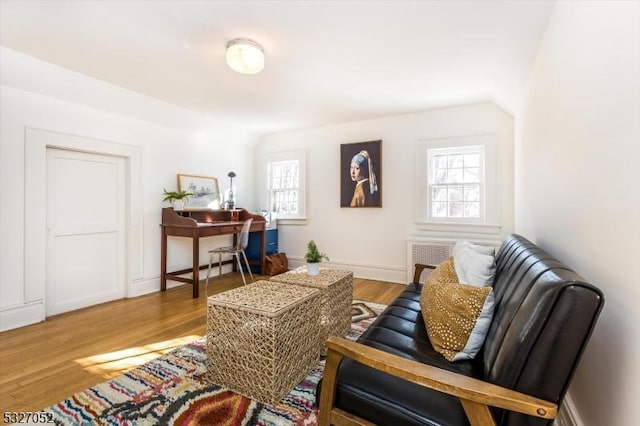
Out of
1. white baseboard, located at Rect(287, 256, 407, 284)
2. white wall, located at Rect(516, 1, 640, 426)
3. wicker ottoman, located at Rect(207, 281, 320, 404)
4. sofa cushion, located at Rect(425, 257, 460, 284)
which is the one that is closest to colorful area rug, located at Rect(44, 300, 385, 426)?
wicker ottoman, located at Rect(207, 281, 320, 404)

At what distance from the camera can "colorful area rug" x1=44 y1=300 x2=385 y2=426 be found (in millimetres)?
1568

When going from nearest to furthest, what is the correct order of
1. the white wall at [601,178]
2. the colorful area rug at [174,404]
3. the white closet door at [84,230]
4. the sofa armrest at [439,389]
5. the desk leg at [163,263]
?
the sofa armrest at [439,389]
the white wall at [601,178]
the colorful area rug at [174,404]
the white closet door at [84,230]
the desk leg at [163,263]

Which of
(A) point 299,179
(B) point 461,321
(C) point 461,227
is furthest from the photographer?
(A) point 299,179

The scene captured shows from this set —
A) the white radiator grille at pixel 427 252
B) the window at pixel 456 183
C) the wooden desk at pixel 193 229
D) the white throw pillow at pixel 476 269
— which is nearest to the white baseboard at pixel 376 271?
the white radiator grille at pixel 427 252

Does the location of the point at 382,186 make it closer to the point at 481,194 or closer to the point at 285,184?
the point at 481,194

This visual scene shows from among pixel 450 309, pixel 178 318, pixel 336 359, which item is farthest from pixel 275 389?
pixel 178 318

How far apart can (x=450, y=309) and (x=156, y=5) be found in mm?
2347

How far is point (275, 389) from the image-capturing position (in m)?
1.68

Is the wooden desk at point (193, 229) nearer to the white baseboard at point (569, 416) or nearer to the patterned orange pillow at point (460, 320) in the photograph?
the patterned orange pillow at point (460, 320)

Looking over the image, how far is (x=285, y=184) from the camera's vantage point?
5.18 meters

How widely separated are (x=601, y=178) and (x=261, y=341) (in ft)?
5.50

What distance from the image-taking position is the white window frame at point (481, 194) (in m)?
3.68

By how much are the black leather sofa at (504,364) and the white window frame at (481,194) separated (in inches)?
95.6

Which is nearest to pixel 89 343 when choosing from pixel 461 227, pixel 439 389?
pixel 439 389
